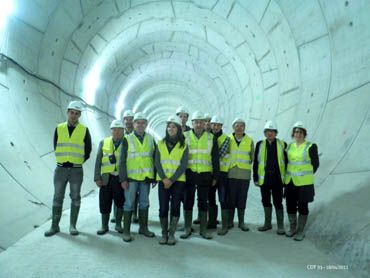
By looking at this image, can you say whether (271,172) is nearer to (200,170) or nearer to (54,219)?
(200,170)

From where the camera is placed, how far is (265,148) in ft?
18.2

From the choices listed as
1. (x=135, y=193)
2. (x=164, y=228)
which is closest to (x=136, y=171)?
(x=135, y=193)

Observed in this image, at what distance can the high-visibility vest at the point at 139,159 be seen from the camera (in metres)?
5.02

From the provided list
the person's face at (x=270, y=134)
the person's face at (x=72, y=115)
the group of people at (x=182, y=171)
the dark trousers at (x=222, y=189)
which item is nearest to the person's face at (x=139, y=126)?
the group of people at (x=182, y=171)

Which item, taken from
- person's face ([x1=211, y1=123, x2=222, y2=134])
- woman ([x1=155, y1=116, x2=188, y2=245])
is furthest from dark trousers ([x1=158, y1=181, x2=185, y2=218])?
person's face ([x1=211, y1=123, x2=222, y2=134])

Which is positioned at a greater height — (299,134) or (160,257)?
(299,134)

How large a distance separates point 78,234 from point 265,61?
613 cm

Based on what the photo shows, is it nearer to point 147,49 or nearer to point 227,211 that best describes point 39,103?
point 227,211

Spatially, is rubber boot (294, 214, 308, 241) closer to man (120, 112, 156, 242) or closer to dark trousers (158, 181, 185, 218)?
dark trousers (158, 181, 185, 218)

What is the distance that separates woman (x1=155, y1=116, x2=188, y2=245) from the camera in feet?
16.0

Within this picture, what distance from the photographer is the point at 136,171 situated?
5012 millimetres

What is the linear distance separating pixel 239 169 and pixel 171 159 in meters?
1.23

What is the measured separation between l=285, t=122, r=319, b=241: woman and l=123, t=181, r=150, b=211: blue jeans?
6.89 feet

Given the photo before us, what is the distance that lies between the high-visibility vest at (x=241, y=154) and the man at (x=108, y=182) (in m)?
1.75
